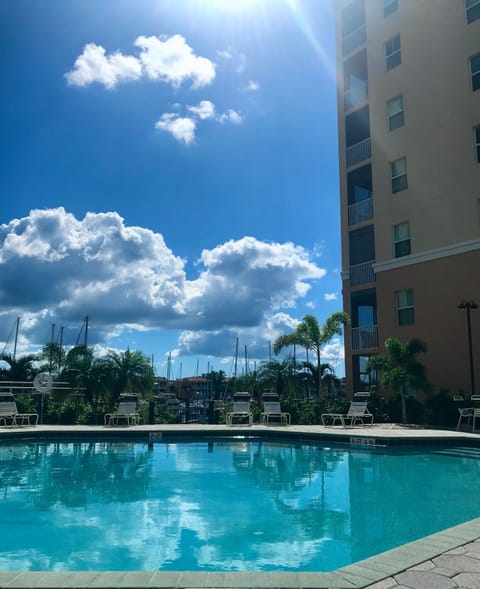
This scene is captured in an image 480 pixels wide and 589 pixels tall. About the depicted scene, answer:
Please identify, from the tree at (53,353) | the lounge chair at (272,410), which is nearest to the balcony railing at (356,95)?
the lounge chair at (272,410)

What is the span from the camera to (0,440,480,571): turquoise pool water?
208 inches

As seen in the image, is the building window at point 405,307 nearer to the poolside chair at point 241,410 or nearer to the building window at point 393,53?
the poolside chair at point 241,410

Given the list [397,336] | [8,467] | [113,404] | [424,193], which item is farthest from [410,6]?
[8,467]

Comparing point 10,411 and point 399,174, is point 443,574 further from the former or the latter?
point 399,174

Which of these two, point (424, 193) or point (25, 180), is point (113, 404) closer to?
point (25, 180)

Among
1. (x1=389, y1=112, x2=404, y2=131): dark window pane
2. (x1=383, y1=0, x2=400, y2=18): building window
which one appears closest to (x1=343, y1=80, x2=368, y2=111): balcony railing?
(x1=389, y1=112, x2=404, y2=131): dark window pane

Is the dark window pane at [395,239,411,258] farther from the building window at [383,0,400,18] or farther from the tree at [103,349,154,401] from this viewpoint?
the tree at [103,349,154,401]

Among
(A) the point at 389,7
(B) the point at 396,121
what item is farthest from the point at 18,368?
(A) the point at 389,7

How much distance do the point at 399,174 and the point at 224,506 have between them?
16973 mm

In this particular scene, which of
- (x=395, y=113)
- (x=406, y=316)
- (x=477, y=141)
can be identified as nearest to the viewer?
(x=477, y=141)

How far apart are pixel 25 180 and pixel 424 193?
48.1 ft

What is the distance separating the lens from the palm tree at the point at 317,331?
21.7m

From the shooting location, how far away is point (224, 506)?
24.3ft

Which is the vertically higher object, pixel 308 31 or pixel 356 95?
pixel 308 31
